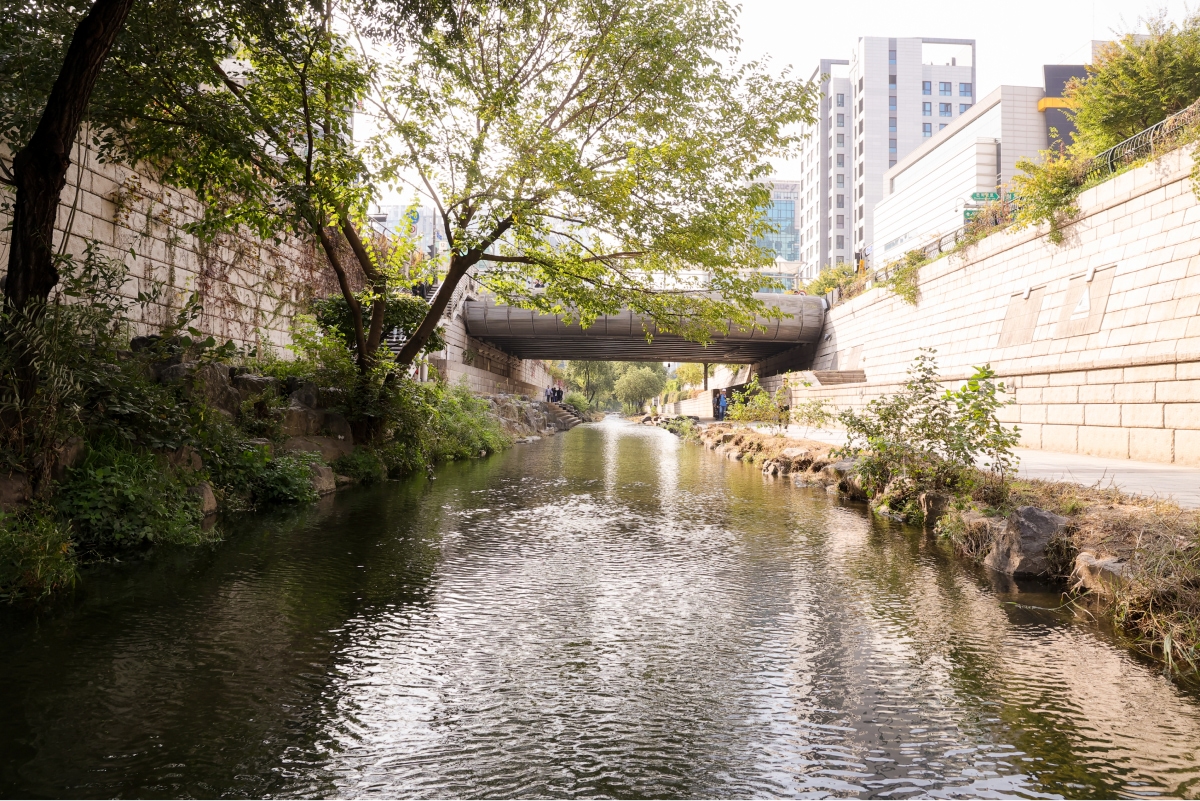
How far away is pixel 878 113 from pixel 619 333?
55.5 m

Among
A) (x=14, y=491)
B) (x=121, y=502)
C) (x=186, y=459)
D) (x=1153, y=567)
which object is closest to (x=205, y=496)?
(x=186, y=459)

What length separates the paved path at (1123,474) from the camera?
21.4 ft

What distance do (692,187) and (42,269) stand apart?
910 centimetres

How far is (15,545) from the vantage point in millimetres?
4324

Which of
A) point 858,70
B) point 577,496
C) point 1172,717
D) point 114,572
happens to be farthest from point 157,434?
point 858,70

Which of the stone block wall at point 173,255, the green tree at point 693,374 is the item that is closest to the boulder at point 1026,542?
the stone block wall at point 173,255

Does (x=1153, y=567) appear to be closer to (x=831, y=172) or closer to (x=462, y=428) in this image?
(x=462, y=428)

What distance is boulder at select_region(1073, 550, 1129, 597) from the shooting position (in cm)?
428

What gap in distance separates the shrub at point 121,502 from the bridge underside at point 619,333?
23260 mm

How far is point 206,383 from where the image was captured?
26.0ft

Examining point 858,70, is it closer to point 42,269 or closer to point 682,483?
point 682,483

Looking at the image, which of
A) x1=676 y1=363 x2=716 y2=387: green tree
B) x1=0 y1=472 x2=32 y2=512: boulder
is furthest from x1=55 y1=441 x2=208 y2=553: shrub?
x1=676 y1=363 x2=716 y2=387: green tree

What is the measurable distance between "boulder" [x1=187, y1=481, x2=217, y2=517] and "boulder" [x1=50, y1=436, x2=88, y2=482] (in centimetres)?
116

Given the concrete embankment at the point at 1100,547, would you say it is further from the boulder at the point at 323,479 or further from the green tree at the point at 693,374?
the green tree at the point at 693,374
